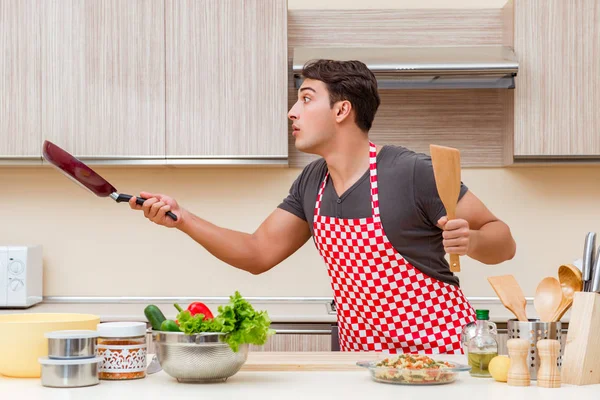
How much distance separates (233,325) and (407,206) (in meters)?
0.76

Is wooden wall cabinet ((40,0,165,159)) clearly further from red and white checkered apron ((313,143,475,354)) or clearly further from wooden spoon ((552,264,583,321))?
wooden spoon ((552,264,583,321))

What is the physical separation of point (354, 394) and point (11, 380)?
0.61m

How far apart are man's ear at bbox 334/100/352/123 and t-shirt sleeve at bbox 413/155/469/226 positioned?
25 centimetres

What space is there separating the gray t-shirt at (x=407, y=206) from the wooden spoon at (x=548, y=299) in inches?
18.4

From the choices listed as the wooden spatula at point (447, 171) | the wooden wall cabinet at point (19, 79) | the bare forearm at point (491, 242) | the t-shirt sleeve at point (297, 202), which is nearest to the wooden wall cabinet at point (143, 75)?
the wooden wall cabinet at point (19, 79)

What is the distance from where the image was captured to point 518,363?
1.36 metres

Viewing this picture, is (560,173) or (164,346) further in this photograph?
(560,173)

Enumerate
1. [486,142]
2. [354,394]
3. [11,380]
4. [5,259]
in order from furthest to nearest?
1. [486,142]
2. [5,259]
3. [11,380]
4. [354,394]

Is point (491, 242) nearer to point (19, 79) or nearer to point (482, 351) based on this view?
point (482, 351)

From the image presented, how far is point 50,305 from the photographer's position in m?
3.13

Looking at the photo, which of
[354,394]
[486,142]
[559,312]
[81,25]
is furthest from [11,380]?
[486,142]

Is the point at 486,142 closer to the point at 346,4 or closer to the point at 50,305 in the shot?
the point at 346,4

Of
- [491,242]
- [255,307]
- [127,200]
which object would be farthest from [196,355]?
[255,307]

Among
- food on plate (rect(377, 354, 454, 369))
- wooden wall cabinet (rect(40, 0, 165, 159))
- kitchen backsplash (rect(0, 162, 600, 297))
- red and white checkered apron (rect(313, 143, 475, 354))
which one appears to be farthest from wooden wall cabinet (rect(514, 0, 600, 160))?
food on plate (rect(377, 354, 454, 369))
